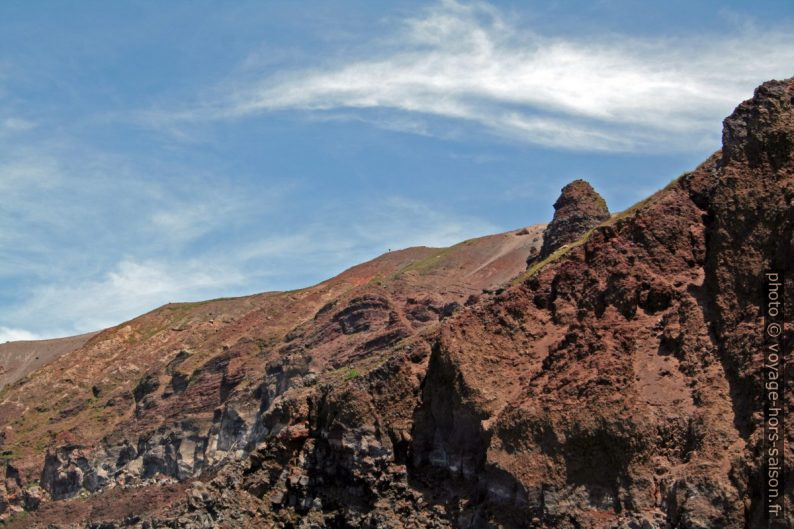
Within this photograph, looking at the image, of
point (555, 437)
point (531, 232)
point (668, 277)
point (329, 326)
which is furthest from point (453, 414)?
point (531, 232)

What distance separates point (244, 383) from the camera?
10669 centimetres

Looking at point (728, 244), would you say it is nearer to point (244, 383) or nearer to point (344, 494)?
point (344, 494)

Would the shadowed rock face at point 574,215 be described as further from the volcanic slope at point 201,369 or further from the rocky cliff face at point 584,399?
the volcanic slope at point 201,369

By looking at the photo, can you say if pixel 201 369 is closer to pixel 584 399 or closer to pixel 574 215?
pixel 574 215

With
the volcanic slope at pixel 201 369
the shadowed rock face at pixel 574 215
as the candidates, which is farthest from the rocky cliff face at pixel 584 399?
the volcanic slope at pixel 201 369

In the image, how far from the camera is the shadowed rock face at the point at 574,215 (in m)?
59.3

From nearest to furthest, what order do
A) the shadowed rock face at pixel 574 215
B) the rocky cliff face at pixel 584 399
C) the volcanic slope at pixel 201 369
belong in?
the rocky cliff face at pixel 584 399 < the shadowed rock face at pixel 574 215 < the volcanic slope at pixel 201 369

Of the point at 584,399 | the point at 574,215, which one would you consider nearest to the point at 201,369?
the point at 574,215

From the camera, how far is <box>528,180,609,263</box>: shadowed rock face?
5934cm

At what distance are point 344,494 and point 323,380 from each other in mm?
8324

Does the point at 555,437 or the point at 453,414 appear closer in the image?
the point at 555,437

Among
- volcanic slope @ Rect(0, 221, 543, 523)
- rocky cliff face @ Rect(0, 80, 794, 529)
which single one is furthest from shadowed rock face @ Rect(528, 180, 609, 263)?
volcanic slope @ Rect(0, 221, 543, 523)

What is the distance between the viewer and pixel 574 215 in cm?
6038

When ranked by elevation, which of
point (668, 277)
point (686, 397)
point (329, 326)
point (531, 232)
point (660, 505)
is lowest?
point (660, 505)
